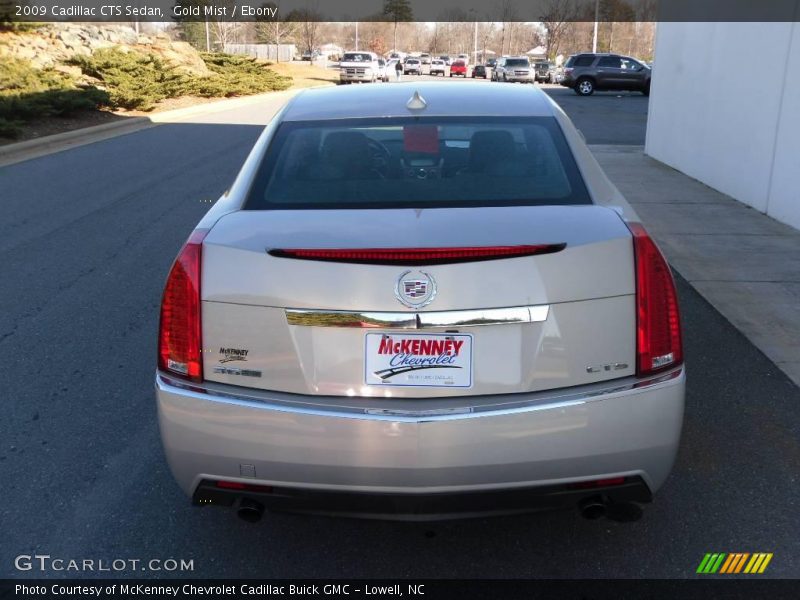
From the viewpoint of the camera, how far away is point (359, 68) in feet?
138

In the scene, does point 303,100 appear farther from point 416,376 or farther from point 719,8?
point 719,8

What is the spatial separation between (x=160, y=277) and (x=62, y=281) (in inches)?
31.6

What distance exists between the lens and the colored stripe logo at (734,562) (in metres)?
3.03

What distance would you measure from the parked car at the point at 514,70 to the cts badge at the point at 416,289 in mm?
44690

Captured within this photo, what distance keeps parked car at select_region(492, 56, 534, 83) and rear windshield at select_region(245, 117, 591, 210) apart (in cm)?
4356

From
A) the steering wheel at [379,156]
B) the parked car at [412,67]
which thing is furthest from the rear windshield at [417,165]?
the parked car at [412,67]

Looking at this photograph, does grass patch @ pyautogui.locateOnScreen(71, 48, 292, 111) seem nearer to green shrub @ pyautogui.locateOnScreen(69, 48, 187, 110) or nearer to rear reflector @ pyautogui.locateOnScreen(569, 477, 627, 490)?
green shrub @ pyautogui.locateOnScreen(69, 48, 187, 110)

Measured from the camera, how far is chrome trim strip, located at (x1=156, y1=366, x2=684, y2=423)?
8.42 feet

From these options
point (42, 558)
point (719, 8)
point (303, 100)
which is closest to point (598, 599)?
point (42, 558)

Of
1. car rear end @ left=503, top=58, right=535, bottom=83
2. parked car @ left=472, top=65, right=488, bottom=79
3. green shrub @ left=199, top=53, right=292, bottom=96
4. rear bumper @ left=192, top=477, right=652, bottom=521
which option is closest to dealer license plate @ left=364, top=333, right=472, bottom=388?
rear bumper @ left=192, top=477, right=652, bottom=521

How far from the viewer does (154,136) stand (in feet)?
62.4

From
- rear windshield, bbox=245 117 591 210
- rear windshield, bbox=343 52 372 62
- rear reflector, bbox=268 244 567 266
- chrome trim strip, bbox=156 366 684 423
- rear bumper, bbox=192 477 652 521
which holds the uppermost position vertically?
rear windshield, bbox=343 52 372 62

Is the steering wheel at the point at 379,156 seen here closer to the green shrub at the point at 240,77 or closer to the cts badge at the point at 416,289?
the cts badge at the point at 416,289

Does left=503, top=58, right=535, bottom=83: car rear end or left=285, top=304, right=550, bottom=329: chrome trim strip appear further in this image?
left=503, top=58, right=535, bottom=83: car rear end
